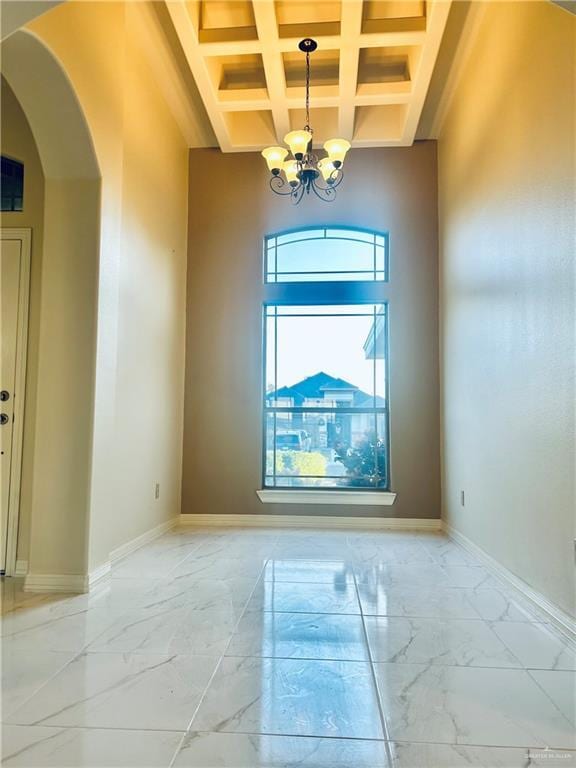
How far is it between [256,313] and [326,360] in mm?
865

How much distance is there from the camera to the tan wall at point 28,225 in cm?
287

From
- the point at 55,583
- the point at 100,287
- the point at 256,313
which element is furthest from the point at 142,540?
the point at 256,313

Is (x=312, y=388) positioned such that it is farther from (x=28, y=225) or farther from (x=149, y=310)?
(x=28, y=225)

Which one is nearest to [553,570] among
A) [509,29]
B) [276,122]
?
[509,29]

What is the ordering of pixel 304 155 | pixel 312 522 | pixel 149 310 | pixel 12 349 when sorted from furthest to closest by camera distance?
pixel 312 522, pixel 149 310, pixel 304 155, pixel 12 349

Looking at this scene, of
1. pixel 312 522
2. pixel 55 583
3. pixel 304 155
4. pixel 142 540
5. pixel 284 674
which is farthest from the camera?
pixel 312 522

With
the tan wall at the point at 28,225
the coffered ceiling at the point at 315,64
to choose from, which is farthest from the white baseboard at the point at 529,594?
the coffered ceiling at the point at 315,64

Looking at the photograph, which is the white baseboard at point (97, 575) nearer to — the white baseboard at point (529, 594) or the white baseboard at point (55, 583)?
the white baseboard at point (55, 583)

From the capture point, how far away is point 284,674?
5.77ft

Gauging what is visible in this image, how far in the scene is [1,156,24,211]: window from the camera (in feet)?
9.84

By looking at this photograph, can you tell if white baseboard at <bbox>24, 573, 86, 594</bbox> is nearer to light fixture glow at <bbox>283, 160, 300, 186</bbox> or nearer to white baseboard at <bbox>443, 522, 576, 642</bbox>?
white baseboard at <bbox>443, 522, 576, 642</bbox>

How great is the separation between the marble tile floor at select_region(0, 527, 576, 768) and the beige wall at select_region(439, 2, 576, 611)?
1.72ft

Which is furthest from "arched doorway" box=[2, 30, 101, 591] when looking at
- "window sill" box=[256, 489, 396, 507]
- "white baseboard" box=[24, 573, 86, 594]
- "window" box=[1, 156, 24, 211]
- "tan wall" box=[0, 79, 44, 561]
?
"window sill" box=[256, 489, 396, 507]

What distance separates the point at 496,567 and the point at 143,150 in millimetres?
3986
